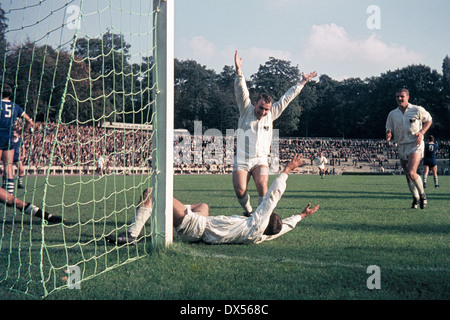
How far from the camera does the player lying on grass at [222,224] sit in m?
4.93

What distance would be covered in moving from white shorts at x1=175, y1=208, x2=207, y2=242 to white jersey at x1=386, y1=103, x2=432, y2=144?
19.3 feet

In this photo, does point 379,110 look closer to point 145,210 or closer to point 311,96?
point 311,96

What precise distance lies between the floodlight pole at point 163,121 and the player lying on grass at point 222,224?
20 cm

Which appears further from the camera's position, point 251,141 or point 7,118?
point 7,118

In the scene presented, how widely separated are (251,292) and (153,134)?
221 cm

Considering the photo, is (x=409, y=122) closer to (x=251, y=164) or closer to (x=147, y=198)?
(x=251, y=164)

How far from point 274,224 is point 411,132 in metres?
5.63

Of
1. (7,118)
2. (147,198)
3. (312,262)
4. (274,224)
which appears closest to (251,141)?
(274,224)

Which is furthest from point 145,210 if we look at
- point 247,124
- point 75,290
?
point 247,124

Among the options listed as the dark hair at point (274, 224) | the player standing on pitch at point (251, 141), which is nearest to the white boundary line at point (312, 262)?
the dark hair at point (274, 224)

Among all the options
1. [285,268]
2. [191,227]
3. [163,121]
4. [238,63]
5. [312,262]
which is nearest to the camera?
[285,268]

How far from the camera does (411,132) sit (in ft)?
31.2

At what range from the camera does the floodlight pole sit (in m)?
4.80

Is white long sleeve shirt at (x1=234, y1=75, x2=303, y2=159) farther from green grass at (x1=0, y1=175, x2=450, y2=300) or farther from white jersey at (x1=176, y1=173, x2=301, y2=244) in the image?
white jersey at (x1=176, y1=173, x2=301, y2=244)
